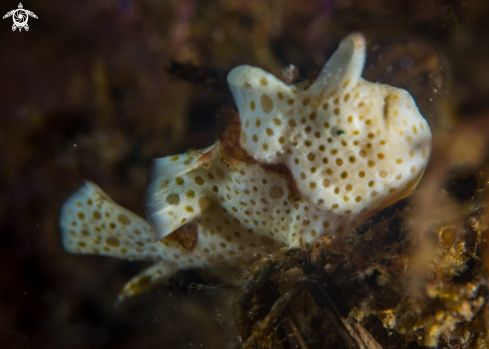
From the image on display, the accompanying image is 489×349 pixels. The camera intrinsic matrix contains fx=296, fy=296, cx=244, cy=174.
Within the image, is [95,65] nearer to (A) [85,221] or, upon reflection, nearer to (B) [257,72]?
(A) [85,221]

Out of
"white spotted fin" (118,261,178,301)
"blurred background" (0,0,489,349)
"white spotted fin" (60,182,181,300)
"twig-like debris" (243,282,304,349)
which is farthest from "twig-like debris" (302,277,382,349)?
"white spotted fin" (118,261,178,301)

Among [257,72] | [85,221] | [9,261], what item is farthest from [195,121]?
[9,261]

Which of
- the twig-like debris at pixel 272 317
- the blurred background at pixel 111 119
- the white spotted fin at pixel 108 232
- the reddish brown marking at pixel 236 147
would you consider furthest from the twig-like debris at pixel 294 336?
the white spotted fin at pixel 108 232

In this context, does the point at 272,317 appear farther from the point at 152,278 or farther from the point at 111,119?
the point at 111,119

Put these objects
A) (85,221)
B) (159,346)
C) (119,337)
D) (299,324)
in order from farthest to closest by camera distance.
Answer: (119,337)
(159,346)
(85,221)
(299,324)

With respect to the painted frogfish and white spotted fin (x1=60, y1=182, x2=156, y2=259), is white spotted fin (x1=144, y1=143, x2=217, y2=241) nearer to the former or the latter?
the painted frogfish
